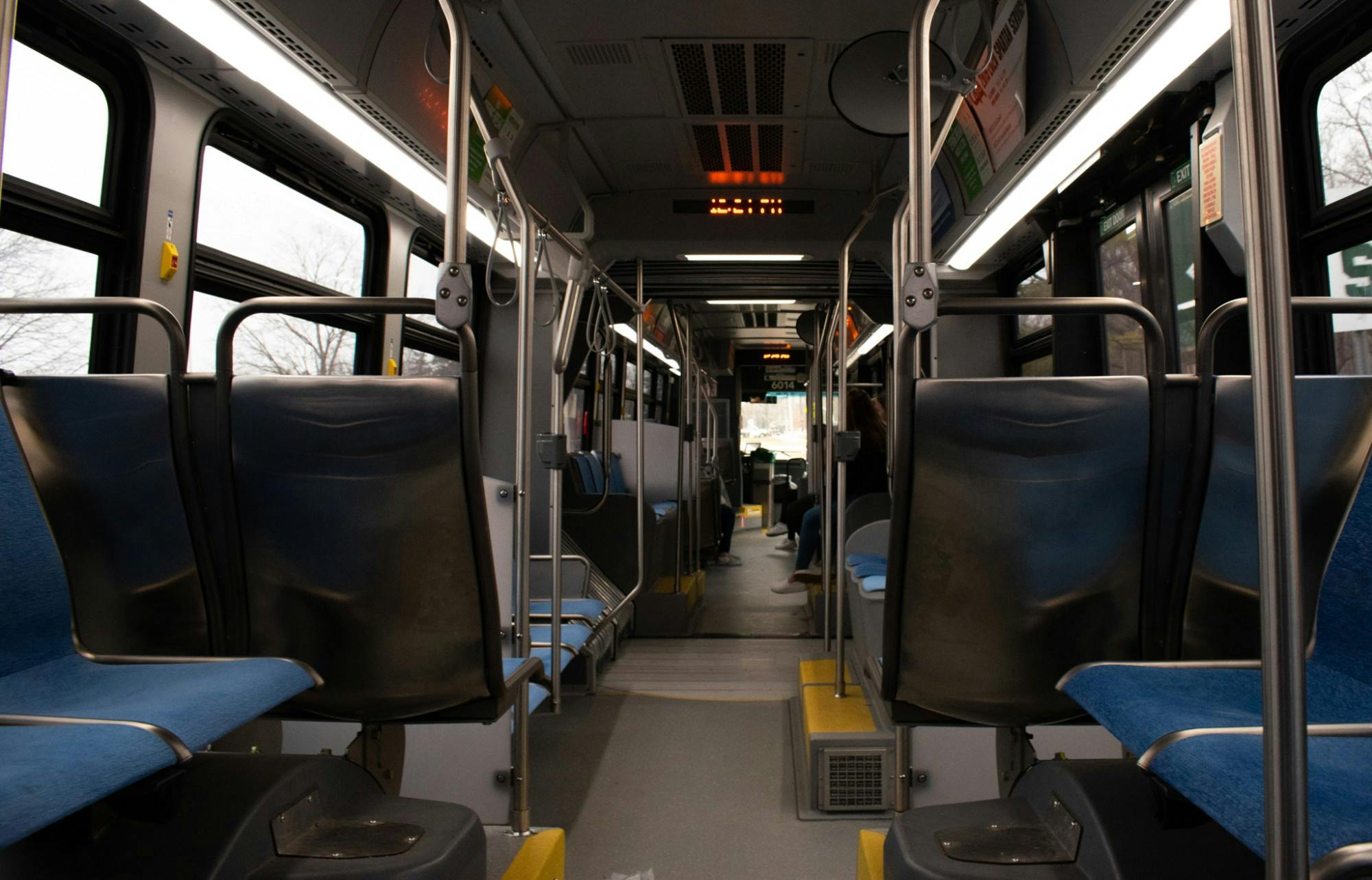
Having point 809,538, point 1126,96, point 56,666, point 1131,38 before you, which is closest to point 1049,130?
point 1126,96

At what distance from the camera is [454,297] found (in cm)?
134

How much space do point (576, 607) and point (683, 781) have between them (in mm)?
1132

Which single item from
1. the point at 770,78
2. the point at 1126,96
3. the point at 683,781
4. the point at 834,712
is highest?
the point at 770,78

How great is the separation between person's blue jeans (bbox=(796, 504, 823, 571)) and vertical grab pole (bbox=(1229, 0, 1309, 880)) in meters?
5.30

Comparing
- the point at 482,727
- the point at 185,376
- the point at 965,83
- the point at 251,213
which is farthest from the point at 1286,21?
the point at 251,213

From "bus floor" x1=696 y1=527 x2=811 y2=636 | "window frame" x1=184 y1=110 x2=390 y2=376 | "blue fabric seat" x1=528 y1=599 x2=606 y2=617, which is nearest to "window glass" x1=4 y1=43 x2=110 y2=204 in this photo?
"window frame" x1=184 y1=110 x2=390 y2=376

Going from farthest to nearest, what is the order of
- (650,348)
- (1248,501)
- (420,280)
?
(650,348), (420,280), (1248,501)

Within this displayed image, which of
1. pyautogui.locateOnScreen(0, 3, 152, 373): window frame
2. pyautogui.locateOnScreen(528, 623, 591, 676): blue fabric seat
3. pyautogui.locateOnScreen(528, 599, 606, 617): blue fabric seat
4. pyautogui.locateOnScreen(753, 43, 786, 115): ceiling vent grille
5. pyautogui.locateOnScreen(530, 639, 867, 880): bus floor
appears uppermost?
pyautogui.locateOnScreen(753, 43, 786, 115): ceiling vent grille

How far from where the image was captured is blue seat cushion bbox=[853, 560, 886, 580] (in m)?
2.94

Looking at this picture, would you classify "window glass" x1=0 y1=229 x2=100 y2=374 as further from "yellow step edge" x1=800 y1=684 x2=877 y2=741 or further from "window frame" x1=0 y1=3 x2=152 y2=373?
"yellow step edge" x1=800 y1=684 x2=877 y2=741

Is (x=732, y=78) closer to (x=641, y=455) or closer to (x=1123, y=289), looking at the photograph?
(x=641, y=455)

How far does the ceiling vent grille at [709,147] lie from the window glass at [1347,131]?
2373mm

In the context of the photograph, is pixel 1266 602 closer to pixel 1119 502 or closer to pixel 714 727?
pixel 1119 502

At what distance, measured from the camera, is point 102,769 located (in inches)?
32.4
